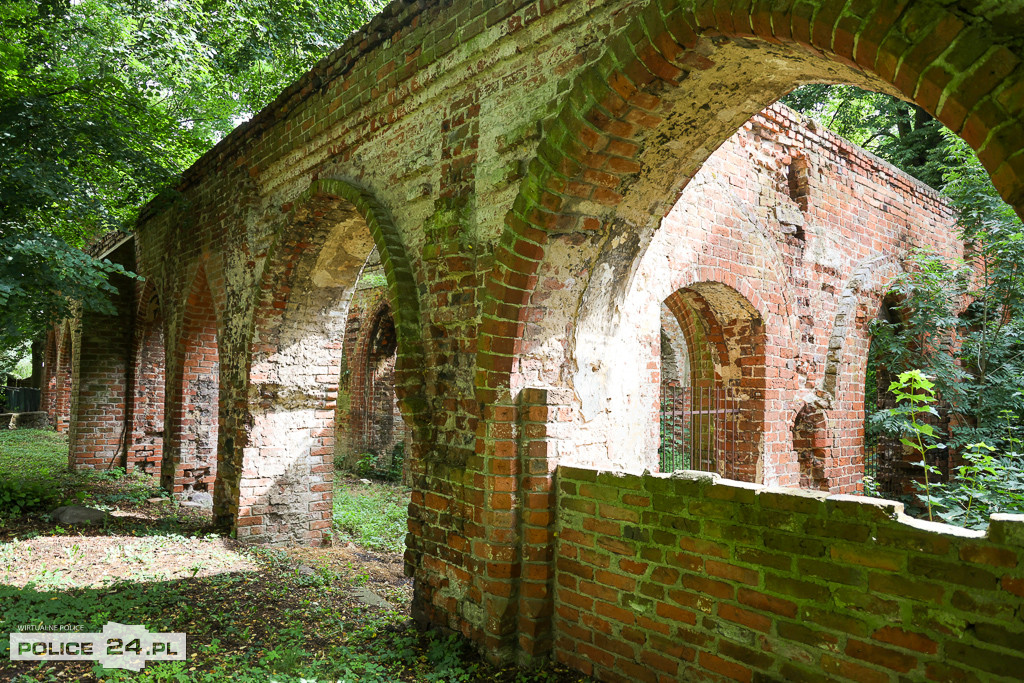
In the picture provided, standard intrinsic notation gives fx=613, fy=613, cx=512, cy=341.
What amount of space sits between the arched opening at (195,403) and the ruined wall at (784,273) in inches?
224

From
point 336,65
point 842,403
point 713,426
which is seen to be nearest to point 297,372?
point 336,65

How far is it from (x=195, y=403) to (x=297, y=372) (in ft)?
8.86

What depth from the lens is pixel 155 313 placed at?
10.1 m

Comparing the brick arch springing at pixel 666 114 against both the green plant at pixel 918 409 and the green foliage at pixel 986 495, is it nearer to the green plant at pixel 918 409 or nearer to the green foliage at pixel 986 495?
the green plant at pixel 918 409

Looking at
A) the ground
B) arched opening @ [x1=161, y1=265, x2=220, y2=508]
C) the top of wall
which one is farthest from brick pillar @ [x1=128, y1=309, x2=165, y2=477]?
the top of wall

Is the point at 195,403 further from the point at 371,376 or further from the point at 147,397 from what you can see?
the point at 371,376

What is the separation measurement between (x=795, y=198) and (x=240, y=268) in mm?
6078

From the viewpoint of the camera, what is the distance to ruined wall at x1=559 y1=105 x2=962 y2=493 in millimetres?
5492

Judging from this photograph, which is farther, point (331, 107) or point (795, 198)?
Answer: point (795, 198)

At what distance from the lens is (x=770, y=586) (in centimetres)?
246

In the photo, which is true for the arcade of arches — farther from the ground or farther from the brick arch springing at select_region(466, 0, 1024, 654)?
the ground

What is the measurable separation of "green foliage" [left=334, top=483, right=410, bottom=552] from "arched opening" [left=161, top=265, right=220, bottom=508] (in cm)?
182

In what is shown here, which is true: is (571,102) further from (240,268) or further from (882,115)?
(882,115)

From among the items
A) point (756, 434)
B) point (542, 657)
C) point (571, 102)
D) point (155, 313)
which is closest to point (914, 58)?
point (571, 102)
